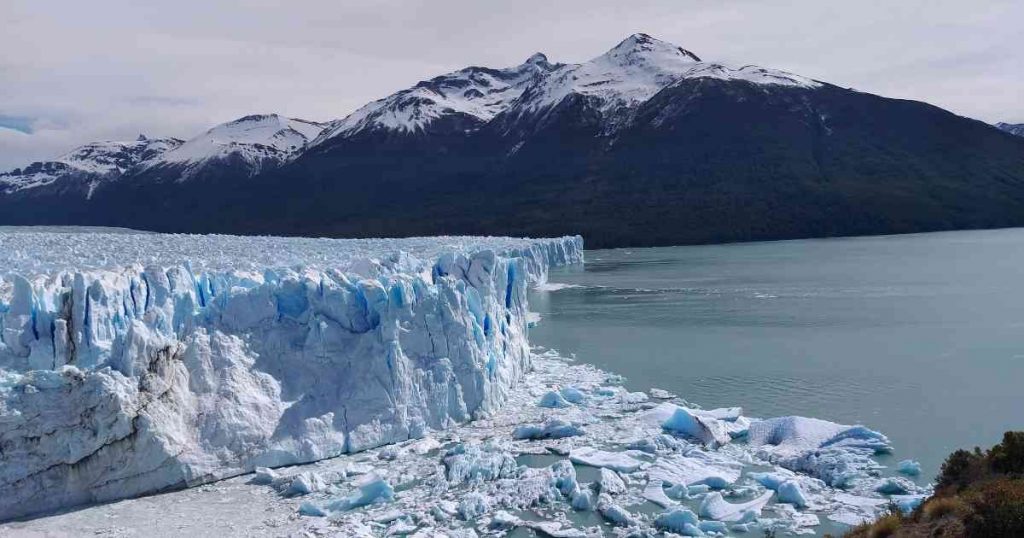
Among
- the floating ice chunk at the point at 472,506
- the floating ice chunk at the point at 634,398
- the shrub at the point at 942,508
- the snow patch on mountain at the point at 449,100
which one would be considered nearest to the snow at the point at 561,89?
the snow patch on mountain at the point at 449,100

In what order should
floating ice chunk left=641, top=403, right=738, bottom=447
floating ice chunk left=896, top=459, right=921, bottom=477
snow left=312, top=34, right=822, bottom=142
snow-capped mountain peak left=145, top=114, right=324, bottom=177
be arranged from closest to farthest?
floating ice chunk left=896, top=459, right=921, bottom=477
floating ice chunk left=641, top=403, right=738, bottom=447
snow left=312, top=34, right=822, bottom=142
snow-capped mountain peak left=145, top=114, right=324, bottom=177

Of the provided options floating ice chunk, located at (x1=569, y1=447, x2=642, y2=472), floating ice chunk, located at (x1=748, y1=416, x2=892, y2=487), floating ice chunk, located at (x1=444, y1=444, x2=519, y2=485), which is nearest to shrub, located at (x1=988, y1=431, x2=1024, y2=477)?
floating ice chunk, located at (x1=748, y1=416, x2=892, y2=487)

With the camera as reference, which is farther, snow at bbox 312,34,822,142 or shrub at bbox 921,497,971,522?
snow at bbox 312,34,822,142

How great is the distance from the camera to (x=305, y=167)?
11094 cm

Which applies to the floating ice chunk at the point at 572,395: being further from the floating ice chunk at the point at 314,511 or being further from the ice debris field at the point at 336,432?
the floating ice chunk at the point at 314,511

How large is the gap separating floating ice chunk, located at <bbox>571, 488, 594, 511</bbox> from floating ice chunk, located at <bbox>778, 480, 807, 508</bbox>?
6.93ft

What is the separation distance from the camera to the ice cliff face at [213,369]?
862 centimetres

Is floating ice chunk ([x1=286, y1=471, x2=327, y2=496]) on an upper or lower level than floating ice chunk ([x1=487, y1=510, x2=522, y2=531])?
upper

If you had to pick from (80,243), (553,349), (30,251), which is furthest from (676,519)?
(80,243)

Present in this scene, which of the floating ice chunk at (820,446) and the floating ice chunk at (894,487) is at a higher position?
the floating ice chunk at (820,446)

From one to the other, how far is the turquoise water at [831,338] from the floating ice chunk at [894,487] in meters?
0.77

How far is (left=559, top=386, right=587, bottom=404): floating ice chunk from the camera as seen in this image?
12.9 metres

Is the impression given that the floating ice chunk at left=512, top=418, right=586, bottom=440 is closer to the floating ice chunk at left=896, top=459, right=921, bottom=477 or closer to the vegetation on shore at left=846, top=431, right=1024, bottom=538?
the floating ice chunk at left=896, top=459, right=921, bottom=477

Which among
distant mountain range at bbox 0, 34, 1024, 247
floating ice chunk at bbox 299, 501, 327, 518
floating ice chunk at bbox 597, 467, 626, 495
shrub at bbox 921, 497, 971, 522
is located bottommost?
floating ice chunk at bbox 299, 501, 327, 518
